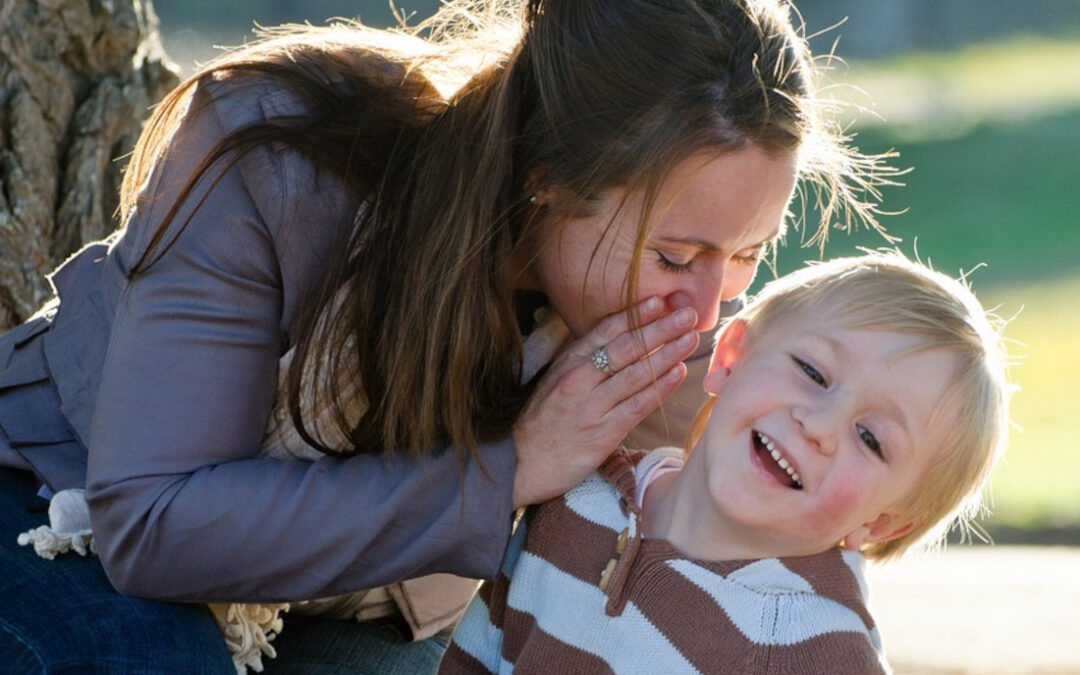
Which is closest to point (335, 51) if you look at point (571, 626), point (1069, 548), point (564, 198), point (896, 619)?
point (564, 198)

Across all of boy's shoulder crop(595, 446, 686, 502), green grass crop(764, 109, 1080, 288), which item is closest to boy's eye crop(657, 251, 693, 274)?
boy's shoulder crop(595, 446, 686, 502)

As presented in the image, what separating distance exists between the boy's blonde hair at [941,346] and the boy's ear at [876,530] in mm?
21

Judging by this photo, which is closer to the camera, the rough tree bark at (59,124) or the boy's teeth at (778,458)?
the boy's teeth at (778,458)

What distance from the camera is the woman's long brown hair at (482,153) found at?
2.02 metres

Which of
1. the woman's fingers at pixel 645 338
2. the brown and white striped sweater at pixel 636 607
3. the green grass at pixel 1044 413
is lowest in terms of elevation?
the green grass at pixel 1044 413

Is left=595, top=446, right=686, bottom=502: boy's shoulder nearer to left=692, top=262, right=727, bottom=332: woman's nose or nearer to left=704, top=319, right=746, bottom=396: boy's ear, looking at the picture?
left=704, top=319, right=746, bottom=396: boy's ear

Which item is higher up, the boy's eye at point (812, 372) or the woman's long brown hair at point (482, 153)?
the woman's long brown hair at point (482, 153)

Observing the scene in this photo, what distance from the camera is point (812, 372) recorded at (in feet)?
6.67

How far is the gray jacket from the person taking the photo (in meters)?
2.00

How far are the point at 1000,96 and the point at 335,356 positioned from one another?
15199mm

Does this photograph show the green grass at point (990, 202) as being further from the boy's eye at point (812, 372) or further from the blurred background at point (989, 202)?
the boy's eye at point (812, 372)

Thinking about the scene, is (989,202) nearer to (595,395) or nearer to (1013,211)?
(1013,211)

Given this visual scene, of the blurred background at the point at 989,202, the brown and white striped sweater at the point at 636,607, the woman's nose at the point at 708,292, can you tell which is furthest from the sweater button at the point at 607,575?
the blurred background at the point at 989,202

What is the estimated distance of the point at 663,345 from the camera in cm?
206
